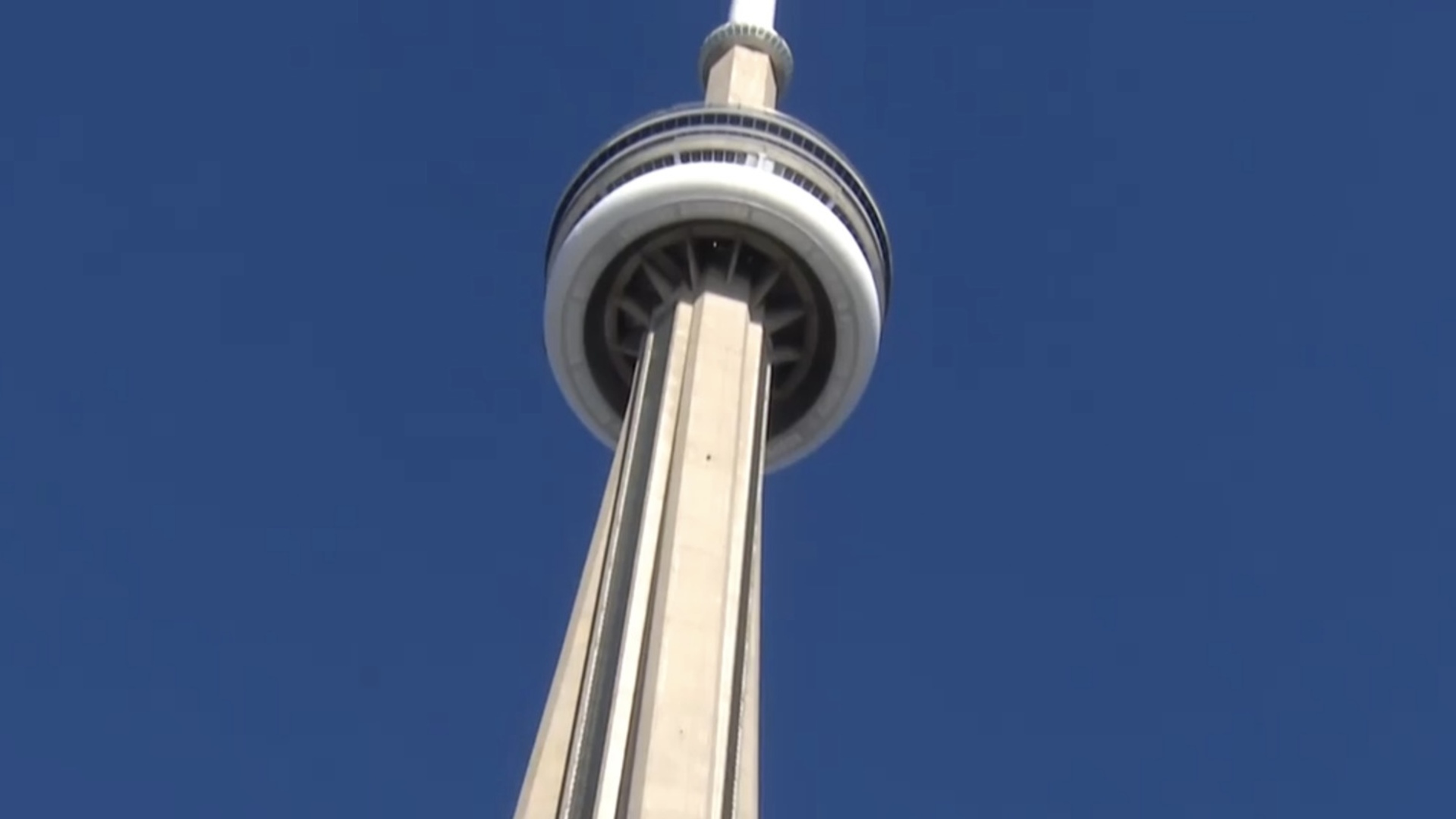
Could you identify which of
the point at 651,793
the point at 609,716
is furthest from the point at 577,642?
the point at 651,793

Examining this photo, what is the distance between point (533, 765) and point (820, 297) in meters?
17.0

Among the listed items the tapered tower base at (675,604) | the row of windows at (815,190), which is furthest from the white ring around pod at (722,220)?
the tapered tower base at (675,604)

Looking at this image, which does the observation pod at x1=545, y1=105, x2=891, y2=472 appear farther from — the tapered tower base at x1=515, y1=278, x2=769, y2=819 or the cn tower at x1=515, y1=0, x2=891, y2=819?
the tapered tower base at x1=515, y1=278, x2=769, y2=819

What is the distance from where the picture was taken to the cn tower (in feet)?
154

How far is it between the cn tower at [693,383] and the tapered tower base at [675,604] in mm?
50

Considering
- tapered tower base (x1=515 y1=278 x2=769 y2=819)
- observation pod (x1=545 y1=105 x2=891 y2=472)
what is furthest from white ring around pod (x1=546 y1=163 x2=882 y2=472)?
tapered tower base (x1=515 y1=278 x2=769 y2=819)

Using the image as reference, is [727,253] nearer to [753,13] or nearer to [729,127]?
[729,127]

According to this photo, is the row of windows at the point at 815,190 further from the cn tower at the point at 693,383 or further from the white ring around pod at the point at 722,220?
the white ring around pod at the point at 722,220

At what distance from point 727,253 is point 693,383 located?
5443 millimetres

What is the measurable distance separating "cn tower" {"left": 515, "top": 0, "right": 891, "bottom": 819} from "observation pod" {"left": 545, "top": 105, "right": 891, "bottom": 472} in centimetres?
6

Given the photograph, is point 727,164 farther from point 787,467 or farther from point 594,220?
point 787,467

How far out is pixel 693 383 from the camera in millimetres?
54344

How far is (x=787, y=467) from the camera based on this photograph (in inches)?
2512

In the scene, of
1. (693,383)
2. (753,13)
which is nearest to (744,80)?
(753,13)
